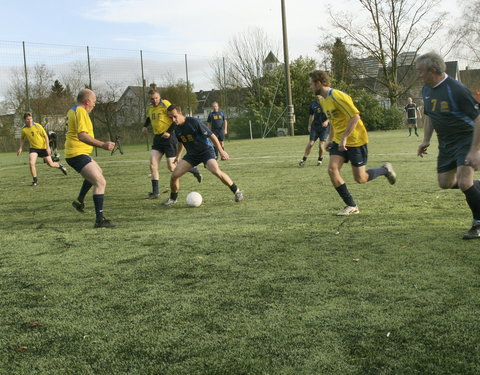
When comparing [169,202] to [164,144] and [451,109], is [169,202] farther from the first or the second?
[451,109]

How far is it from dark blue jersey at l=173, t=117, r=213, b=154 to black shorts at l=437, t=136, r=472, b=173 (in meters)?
3.73

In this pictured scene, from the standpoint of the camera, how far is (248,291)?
150 inches

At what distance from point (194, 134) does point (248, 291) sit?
176 inches

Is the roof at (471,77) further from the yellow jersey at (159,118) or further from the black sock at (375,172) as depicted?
the black sock at (375,172)

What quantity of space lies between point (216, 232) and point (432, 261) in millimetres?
2604

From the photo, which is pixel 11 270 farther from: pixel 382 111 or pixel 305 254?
pixel 382 111

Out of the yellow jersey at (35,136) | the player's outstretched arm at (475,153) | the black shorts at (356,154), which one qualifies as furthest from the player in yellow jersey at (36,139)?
the player's outstretched arm at (475,153)

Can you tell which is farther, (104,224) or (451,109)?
(104,224)

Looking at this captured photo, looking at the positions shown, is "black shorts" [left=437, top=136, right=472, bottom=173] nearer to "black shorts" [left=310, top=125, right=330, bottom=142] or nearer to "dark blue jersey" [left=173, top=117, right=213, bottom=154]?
"dark blue jersey" [left=173, top=117, right=213, bottom=154]

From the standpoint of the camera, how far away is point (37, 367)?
2730 millimetres

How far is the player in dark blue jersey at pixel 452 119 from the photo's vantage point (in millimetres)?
4746

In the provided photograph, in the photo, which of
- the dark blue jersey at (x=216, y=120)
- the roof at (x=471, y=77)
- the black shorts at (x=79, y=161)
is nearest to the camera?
the black shorts at (x=79, y=161)

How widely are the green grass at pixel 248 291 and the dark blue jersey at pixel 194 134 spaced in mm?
1148

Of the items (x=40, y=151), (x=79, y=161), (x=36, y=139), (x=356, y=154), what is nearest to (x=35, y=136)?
(x=36, y=139)
